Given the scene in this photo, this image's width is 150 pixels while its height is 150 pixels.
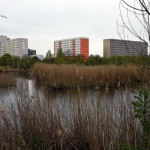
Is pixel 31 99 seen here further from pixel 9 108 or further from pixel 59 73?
pixel 59 73

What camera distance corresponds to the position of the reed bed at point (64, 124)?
2701 mm

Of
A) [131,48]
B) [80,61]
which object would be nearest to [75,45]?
[80,61]

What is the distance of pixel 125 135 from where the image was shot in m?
2.62

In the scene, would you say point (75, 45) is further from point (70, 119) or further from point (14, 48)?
point (70, 119)

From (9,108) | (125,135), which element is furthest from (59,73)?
(125,135)

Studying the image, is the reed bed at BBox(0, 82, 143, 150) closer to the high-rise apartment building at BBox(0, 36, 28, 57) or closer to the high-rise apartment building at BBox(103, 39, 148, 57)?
the high-rise apartment building at BBox(103, 39, 148, 57)

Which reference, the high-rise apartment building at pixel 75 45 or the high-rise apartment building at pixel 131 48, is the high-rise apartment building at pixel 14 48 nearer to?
the high-rise apartment building at pixel 75 45

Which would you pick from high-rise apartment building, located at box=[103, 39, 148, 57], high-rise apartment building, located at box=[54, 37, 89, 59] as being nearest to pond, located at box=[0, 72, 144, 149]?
high-rise apartment building, located at box=[103, 39, 148, 57]

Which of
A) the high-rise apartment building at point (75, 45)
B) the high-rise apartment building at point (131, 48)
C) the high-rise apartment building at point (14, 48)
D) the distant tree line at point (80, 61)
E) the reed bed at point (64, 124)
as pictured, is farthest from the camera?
the high-rise apartment building at point (75, 45)

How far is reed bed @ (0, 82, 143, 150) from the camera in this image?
2701mm

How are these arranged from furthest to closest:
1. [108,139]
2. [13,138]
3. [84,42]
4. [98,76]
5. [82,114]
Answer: [84,42] < [98,76] < [82,114] < [13,138] < [108,139]

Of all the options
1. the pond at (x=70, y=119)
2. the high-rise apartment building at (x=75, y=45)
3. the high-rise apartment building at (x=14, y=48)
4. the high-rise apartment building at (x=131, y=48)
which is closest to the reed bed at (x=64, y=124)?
the pond at (x=70, y=119)

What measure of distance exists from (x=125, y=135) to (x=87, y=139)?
1.71 feet

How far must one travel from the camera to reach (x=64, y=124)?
3207 millimetres
